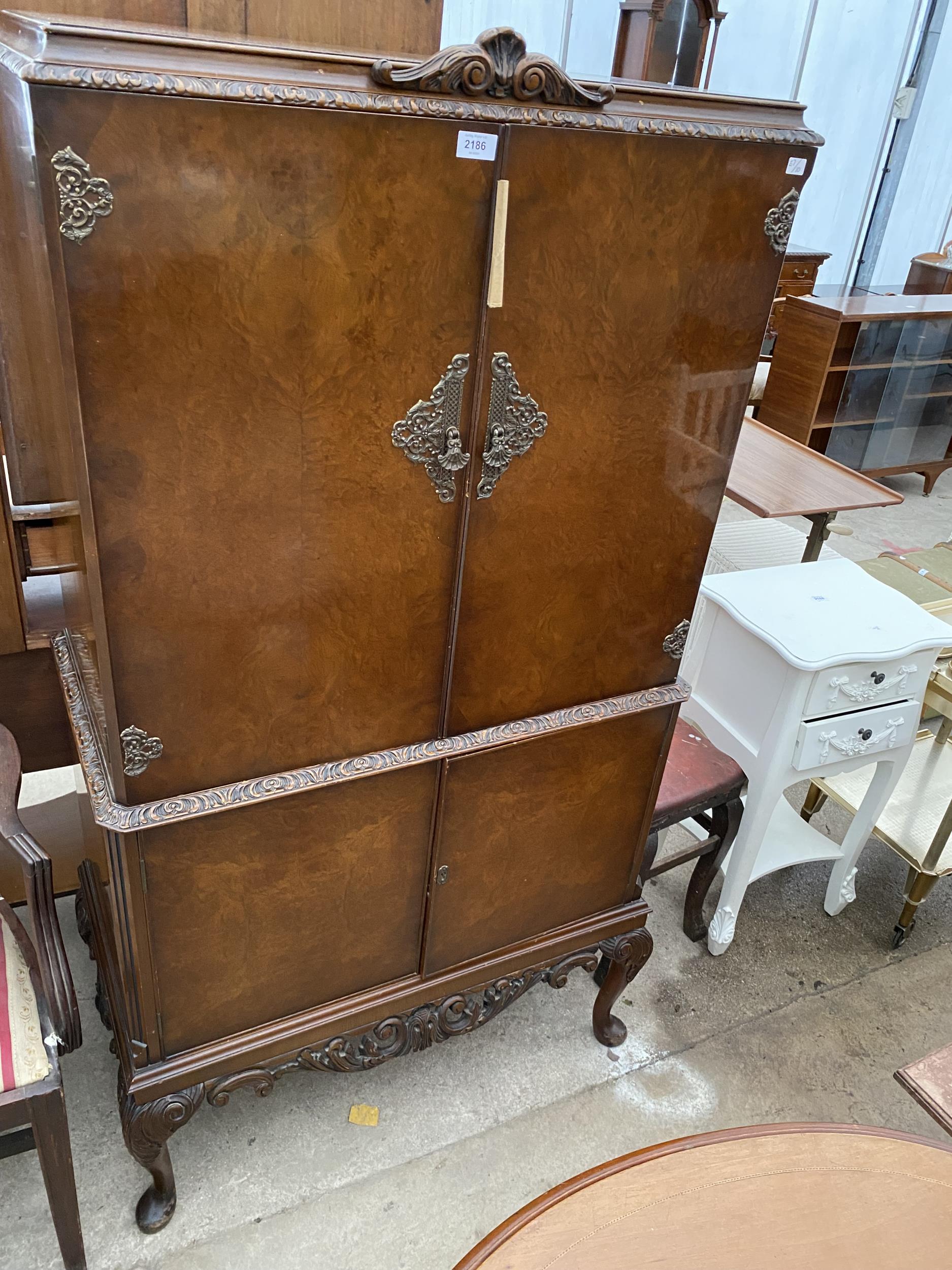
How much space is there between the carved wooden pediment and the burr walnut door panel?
89 centimetres

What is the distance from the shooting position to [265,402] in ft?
3.43

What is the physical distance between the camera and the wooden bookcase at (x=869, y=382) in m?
4.90

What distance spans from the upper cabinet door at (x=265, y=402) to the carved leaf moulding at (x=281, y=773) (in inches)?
1.0

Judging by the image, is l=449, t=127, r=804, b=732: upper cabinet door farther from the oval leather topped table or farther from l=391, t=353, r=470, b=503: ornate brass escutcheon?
the oval leather topped table

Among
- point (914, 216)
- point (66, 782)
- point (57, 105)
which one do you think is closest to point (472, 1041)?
point (66, 782)

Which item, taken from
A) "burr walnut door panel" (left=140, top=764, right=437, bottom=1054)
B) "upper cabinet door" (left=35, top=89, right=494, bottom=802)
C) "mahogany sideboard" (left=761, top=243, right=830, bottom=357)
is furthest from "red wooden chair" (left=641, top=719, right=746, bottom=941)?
"mahogany sideboard" (left=761, top=243, right=830, bottom=357)

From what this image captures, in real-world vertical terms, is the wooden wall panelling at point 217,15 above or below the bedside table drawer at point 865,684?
above

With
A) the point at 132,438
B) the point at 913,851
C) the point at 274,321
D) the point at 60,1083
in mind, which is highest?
the point at 274,321

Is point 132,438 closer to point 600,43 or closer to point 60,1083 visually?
point 60,1083

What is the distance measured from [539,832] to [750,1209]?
65 centimetres

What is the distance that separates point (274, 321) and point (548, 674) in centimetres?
70

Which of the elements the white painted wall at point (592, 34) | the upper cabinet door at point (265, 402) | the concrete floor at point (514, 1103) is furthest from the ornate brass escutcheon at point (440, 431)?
the white painted wall at point (592, 34)

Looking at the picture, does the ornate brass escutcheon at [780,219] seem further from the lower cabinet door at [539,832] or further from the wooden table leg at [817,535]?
the wooden table leg at [817,535]

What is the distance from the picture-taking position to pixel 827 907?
243cm
